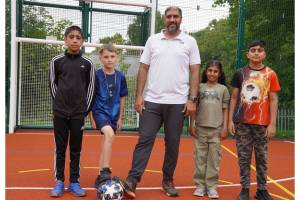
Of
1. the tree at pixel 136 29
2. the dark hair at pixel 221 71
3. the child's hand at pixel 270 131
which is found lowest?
the child's hand at pixel 270 131

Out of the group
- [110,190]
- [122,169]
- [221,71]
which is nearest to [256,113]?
[221,71]

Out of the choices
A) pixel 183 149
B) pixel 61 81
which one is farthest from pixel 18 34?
pixel 61 81

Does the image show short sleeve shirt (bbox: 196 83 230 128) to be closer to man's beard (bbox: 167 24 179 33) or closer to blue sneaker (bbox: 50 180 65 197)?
man's beard (bbox: 167 24 179 33)

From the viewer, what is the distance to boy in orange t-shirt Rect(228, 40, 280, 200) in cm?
464

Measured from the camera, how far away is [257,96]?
4648mm

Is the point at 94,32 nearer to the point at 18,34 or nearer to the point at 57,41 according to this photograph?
the point at 57,41

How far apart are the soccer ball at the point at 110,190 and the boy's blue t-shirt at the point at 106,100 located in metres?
0.76

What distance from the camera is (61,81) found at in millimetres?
4730

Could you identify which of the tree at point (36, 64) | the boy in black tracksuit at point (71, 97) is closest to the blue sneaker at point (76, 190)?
the boy in black tracksuit at point (71, 97)

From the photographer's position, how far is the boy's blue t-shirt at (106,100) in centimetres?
492

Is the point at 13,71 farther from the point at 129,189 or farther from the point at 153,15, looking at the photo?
the point at 129,189

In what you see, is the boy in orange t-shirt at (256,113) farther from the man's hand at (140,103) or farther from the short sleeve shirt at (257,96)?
the man's hand at (140,103)

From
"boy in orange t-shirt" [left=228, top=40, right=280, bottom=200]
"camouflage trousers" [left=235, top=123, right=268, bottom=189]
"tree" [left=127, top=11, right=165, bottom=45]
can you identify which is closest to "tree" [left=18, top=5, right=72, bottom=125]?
"tree" [left=127, top=11, right=165, bottom=45]
